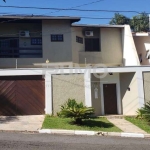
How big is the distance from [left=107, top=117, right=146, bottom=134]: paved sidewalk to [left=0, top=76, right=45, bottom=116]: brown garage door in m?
4.47

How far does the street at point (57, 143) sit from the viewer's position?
7431 millimetres

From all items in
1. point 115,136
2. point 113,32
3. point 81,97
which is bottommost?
point 115,136

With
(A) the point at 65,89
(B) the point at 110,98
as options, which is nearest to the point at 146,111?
(B) the point at 110,98

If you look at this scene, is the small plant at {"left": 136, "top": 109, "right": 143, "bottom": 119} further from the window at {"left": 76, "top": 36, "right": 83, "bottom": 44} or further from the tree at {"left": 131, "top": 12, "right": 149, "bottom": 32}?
the tree at {"left": 131, "top": 12, "right": 149, "bottom": 32}

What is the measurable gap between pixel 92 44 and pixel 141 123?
10.0 meters

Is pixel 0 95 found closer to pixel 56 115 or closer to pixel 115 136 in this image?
pixel 56 115

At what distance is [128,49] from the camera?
20.2m

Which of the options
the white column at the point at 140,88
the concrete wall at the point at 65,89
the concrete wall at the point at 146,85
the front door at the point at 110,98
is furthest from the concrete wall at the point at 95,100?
the concrete wall at the point at 146,85

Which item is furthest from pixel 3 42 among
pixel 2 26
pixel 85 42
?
pixel 85 42

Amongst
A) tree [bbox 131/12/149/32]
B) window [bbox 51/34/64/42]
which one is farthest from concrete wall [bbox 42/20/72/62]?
tree [bbox 131/12/149/32]

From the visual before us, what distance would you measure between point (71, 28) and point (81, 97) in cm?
770

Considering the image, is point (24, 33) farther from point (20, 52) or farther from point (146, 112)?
point (146, 112)

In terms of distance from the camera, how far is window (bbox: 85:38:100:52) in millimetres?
20656

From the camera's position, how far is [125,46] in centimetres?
2056
